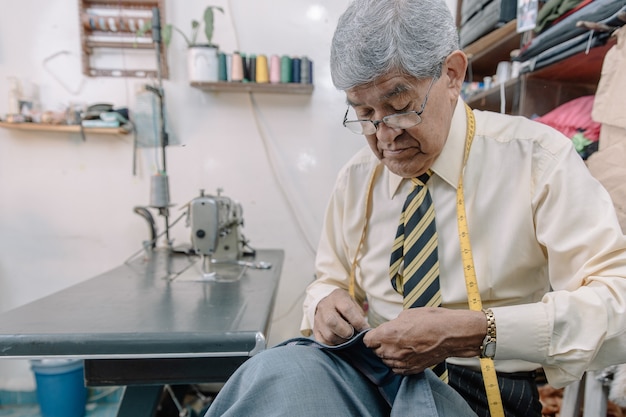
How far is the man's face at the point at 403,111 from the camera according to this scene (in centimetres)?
76

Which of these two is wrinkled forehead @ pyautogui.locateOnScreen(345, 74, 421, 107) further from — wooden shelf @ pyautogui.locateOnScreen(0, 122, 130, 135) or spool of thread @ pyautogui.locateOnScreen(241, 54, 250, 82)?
wooden shelf @ pyautogui.locateOnScreen(0, 122, 130, 135)

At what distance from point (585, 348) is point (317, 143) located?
5.79 feet

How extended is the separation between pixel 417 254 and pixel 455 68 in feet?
1.37

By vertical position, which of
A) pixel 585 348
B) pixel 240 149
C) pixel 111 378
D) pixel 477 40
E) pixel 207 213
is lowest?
pixel 111 378

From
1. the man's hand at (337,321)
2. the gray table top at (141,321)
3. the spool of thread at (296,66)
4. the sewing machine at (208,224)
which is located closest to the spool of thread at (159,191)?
the sewing machine at (208,224)

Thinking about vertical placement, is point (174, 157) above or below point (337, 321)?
above

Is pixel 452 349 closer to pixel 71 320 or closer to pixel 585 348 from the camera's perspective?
pixel 585 348

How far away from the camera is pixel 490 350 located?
0.67m

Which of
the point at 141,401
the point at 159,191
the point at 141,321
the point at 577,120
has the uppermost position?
the point at 577,120

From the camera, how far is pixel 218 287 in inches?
50.0

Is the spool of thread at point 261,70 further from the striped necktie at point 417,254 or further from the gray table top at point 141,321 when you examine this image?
the striped necktie at point 417,254

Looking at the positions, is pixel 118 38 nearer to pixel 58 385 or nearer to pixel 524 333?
pixel 58 385

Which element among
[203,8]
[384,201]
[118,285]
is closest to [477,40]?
[384,201]

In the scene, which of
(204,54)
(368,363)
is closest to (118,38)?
(204,54)
